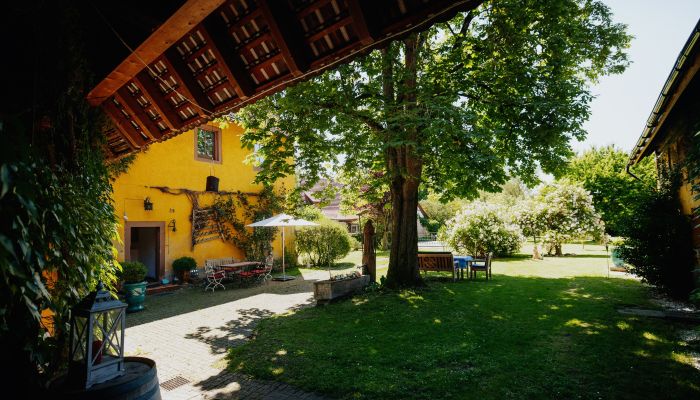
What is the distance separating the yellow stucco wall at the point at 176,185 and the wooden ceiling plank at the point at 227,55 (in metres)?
10.8

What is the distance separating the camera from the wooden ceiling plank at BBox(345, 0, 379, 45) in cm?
268

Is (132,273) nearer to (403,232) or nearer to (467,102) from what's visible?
(403,232)

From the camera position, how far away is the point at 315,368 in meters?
5.55

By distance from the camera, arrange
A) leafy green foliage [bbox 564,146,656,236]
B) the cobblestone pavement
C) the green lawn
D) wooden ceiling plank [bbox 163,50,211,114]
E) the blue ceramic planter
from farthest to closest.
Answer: leafy green foliage [bbox 564,146,656,236] < the blue ceramic planter < the cobblestone pavement < the green lawn < wooden ceiling plank [bbox 163,50,211,114]

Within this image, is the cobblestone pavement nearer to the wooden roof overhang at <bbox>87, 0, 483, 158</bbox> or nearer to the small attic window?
the wooden roof overhang at <bbox>87, 0, 483, 158</bbox>

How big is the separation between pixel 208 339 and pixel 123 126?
4.67 meters

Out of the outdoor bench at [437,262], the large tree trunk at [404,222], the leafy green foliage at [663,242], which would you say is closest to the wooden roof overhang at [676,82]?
the leafy green foliage at [663,242]

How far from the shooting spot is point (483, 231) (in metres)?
19.6

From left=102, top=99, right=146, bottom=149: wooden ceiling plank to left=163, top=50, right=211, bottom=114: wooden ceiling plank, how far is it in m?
1.05

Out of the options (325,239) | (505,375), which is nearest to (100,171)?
(505,375)

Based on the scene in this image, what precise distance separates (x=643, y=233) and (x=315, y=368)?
31.4 ft

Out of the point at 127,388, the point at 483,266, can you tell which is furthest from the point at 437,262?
the point at 127,388

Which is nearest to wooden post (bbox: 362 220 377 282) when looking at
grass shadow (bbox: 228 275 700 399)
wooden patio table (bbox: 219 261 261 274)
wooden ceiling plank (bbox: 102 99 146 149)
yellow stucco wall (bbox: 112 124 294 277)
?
grass shadow (bbox: 228 275 700 399)

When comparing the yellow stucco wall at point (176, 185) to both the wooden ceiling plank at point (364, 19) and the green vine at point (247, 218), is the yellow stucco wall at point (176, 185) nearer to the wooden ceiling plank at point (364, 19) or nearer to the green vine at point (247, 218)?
the green vine at point (247, 218)
